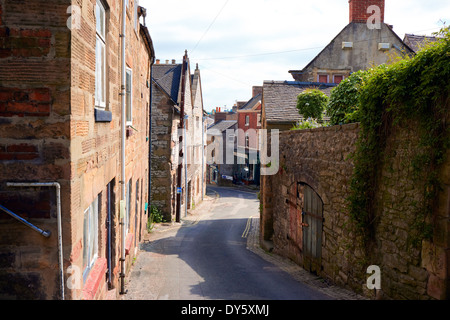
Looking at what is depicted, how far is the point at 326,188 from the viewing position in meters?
9.08

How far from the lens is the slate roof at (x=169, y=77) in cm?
2286

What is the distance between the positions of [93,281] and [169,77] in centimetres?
2040

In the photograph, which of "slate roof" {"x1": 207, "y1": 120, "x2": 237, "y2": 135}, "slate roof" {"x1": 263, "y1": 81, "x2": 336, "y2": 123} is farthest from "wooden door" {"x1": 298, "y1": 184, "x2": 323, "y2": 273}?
"slate roof" {"x1": 207, "y1": 120, "x2": 237, "y2": 135}

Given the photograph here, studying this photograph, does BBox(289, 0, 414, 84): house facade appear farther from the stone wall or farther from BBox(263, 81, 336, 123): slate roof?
the stone wall

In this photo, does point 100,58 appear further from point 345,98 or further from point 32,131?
point 345,98

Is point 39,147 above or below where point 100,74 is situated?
below

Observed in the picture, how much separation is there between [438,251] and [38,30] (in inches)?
211

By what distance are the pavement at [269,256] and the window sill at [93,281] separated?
4.47 m

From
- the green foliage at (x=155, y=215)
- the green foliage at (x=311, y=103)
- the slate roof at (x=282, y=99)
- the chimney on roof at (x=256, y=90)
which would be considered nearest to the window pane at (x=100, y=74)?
the green foliage at (x=311, y=103)

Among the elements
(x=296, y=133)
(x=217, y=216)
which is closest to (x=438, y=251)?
(x=296, y=133)

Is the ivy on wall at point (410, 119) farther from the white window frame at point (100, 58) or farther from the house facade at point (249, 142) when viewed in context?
the house facade at point (249, 142)

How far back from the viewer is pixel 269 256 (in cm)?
1323

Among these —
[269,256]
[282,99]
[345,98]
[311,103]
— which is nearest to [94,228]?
[345,98]
